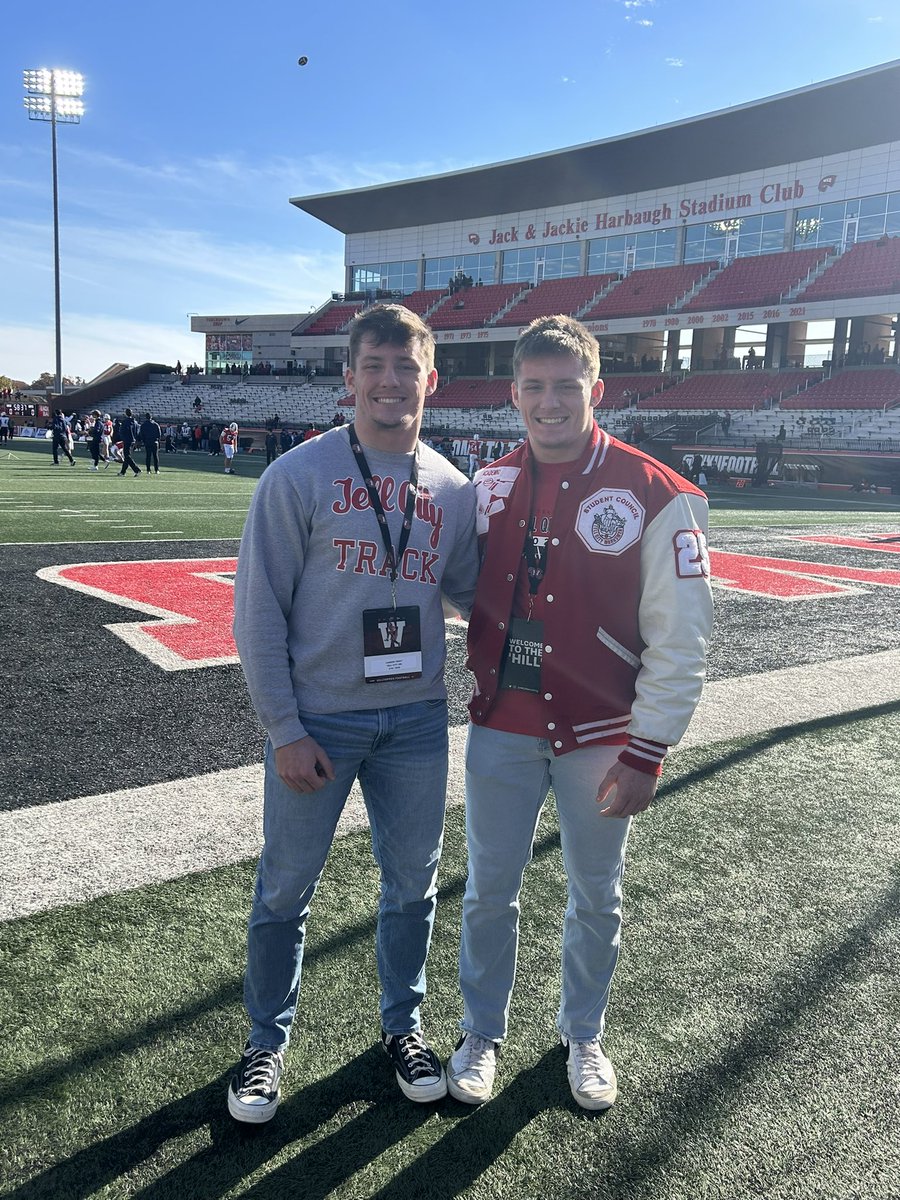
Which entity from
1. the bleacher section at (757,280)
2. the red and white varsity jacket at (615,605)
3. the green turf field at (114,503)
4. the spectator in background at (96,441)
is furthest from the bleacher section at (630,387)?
the red and white varsity jacket at (615,605)

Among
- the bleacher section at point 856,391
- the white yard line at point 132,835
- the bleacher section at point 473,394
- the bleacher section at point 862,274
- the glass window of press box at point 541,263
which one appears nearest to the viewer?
the white yard line at point 132,835

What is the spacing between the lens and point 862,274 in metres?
40.7

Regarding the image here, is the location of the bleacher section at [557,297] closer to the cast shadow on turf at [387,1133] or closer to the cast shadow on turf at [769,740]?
the cast shadow on turf at [769,740]

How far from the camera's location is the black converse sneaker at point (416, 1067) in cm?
219

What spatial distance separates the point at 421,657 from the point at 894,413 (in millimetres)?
35551

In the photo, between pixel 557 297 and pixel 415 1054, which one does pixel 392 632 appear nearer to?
pixel 415 1054

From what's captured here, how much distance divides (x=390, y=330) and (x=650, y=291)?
5031cm

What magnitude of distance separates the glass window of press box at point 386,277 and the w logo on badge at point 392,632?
63.0m

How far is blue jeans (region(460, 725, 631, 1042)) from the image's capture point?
2307 mm

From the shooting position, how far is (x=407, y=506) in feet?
7.43

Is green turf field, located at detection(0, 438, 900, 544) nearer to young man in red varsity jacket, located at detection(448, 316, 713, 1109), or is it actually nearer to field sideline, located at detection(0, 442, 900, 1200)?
field sideline, located at detection(0, 442, 900, 1200)

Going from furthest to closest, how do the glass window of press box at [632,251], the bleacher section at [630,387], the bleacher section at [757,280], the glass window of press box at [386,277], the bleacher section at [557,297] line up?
the glass window of press box at [386,277], the bleacher section at [557,297], the glass window of press box at [632,251], the bleacher section at [630,387], the bleacher section at [757,280]

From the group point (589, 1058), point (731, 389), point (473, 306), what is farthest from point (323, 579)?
point (473, 306)

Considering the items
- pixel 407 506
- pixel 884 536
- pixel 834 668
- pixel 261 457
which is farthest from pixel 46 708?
pixel 261 457
